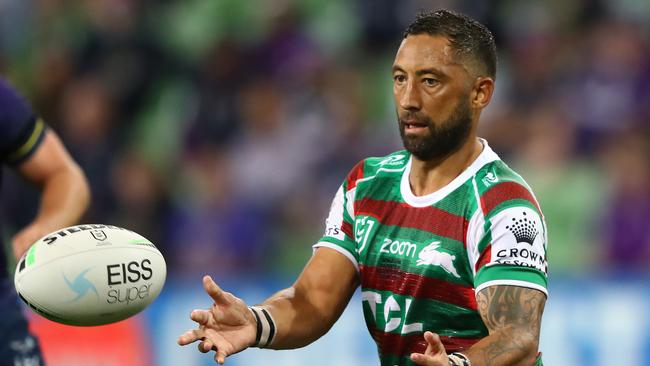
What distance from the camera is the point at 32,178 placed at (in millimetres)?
5816

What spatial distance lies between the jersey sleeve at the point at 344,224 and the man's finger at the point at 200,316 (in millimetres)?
712

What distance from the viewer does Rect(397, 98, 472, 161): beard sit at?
450 cm

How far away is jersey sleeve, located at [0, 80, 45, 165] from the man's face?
199 cm

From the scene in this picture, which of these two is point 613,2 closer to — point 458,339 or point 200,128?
point 200,128

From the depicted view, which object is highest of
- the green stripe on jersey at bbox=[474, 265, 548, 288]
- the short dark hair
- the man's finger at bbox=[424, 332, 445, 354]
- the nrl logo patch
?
the short dark hair

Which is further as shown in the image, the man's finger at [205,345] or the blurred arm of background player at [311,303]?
the blurred arm of background player at [311,303]

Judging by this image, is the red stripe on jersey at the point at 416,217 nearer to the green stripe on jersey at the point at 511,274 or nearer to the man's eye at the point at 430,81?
the green stripe on jersey at the point at 511,274

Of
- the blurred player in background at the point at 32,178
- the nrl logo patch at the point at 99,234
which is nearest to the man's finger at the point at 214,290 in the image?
the nrl logo patch at the point at 99,234

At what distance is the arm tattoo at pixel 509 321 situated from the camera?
4.06 meters

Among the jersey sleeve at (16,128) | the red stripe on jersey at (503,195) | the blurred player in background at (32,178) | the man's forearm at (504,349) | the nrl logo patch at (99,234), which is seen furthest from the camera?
the jersey sleeve at (16,128)

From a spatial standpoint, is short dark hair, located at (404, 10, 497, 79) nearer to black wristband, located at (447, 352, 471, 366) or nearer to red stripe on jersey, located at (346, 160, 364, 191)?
red stripe on jersey, located at (346, 160, 364, 191)

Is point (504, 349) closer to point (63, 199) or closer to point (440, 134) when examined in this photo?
point (440, 134)

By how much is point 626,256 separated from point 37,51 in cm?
599

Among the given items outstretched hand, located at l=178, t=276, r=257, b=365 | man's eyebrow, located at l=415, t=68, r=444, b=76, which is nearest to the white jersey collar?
man's eyebrow, located at l=415, t=68, r=444, b=76
